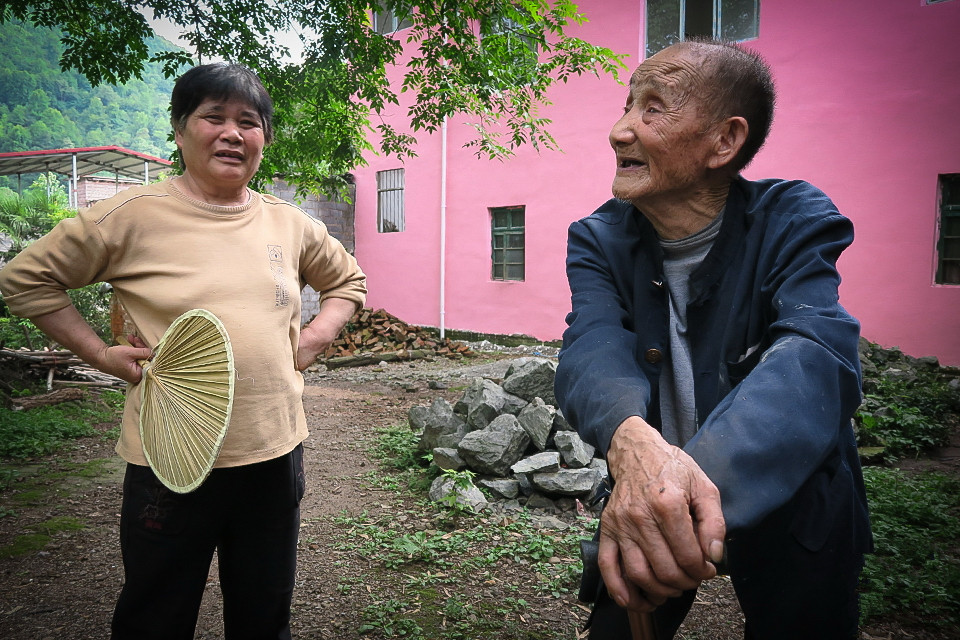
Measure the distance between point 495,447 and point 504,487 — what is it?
0.92ft

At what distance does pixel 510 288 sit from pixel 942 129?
20.4 ft

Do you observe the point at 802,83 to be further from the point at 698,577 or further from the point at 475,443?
the point at 698,577

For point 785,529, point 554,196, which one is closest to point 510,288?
point 554,196

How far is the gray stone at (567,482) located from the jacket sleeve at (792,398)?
270 cm

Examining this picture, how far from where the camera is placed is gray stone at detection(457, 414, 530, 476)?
4.06m

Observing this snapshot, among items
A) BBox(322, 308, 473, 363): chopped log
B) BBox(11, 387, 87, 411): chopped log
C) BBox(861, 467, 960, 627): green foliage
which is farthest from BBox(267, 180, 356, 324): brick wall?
BBox(861, 467, 960, 627): green foliage

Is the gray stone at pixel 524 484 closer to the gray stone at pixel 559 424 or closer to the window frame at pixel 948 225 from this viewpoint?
the gray stone at pixel 559 424

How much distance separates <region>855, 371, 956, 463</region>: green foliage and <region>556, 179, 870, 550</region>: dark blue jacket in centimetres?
444

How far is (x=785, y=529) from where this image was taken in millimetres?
1202

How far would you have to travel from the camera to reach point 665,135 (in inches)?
54.2

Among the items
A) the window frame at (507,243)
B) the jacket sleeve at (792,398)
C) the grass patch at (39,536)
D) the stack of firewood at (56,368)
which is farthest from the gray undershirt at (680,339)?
the window frame at (507,243)

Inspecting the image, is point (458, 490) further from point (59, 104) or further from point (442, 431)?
point (59, 104)

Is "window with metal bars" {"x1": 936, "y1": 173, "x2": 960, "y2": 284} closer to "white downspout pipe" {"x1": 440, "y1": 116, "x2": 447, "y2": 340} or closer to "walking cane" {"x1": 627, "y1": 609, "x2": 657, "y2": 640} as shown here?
"white downspout pipe" {"x1": 440, "y1": 116, "x2": 447, "y2": 340}

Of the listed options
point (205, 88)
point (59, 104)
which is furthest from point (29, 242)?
point (205, 88)
